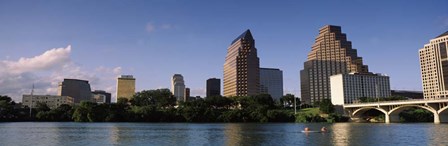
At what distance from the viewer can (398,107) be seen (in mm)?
154875

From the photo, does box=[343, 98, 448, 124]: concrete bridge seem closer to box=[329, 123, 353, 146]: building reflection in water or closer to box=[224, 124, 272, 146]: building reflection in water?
box=[329, 123, 353, 146]: building reflection in water

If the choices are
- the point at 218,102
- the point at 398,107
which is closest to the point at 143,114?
the point at 218,102

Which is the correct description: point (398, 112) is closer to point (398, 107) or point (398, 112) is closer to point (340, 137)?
point (398, 107)

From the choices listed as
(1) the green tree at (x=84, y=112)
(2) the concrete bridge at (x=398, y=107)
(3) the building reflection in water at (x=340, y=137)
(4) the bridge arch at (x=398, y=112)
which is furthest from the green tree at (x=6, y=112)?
(4) the bridge arch at (x=398, y=112)

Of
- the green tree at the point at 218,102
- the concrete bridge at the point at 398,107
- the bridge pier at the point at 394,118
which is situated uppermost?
the green tree at the point at 218,102

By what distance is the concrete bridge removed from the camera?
141 metres

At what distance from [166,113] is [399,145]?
11824cm

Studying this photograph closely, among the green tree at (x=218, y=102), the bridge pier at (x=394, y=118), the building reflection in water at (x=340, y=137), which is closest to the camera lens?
the building reflection in water at (x=340, y=137)

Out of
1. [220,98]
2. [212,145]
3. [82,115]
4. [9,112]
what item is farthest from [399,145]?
[9,112]

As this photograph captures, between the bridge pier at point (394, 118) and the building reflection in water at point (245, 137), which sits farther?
the bridge pier at point (394, 118)

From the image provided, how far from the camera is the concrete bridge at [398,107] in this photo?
5536 inches

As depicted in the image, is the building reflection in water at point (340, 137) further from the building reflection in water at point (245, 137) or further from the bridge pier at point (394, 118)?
the bridge pier at point (394, 118)

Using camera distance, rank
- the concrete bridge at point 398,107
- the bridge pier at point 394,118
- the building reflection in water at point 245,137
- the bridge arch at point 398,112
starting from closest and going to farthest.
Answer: the building reflection in water at point 245,137, the concrete bridge at point 398,107, the bridge arch at point 398,112, the bridge pier at point 394,118

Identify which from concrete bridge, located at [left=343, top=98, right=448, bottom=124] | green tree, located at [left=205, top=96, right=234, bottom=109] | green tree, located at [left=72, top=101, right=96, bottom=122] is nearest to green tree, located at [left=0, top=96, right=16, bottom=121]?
→ green tree, located at [left=72, top=101, right=96, bottom=122]
